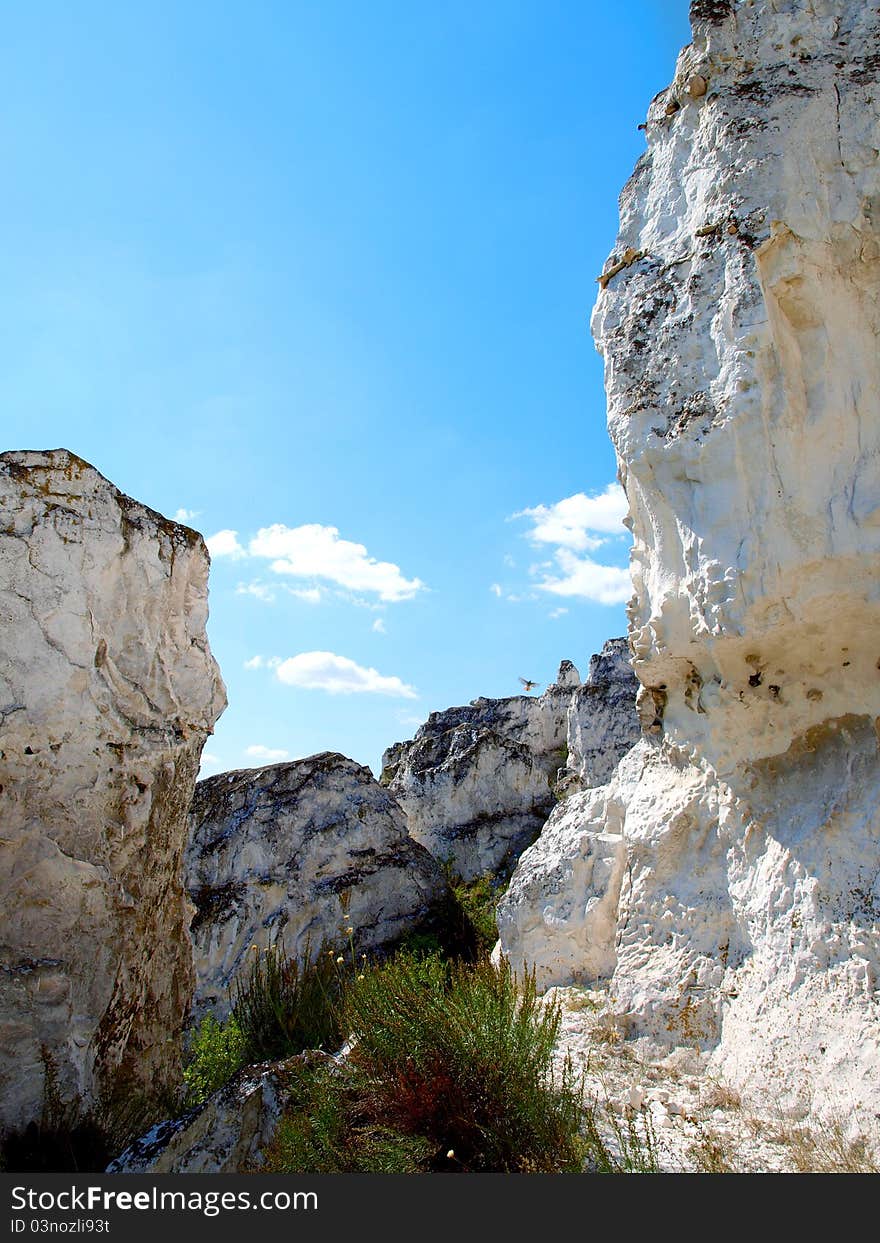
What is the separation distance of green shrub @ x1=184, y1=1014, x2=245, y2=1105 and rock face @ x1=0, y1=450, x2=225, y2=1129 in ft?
2.86

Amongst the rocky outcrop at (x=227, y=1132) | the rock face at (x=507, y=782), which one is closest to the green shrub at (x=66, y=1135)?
the rocky outcrop at (x=227, y=1132)

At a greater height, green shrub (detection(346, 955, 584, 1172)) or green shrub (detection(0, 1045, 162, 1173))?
green shrub (detection(346, 955, 584, 1172))

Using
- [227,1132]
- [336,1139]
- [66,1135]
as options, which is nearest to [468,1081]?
[336,1139]

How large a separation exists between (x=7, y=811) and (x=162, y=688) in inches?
46.6

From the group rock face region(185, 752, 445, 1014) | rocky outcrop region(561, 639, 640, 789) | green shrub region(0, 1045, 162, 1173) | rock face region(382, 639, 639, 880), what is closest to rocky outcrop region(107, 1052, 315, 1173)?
green shrub region(0, 1045, 162, 1173)

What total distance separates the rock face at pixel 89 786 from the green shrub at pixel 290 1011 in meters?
1.19

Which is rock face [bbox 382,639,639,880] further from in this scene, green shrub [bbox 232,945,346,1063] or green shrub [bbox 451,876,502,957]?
green shrub [bbox 232,945,346,1063]

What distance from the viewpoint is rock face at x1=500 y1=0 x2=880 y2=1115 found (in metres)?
4.36

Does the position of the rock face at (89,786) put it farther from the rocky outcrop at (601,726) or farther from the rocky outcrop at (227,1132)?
the rocky outcrop at (601,726)

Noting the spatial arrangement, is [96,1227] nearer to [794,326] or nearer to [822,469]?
[822,469]

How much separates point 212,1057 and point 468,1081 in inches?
149

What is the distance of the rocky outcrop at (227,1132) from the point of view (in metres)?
4.04

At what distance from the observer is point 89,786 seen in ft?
17.0

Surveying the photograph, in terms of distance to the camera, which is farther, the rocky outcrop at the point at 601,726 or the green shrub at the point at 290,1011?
the rocky outcrop at the point at 601,726
